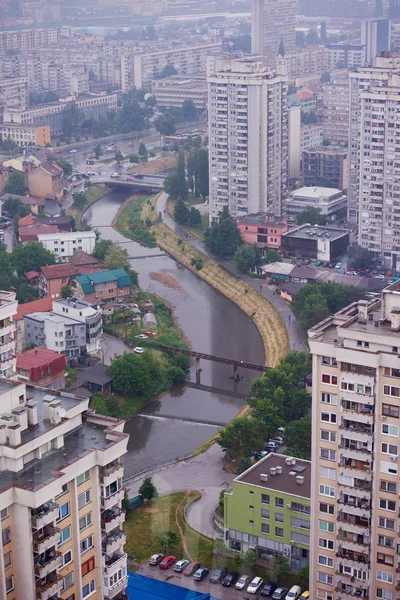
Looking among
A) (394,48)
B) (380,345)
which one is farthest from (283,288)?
(394,48)

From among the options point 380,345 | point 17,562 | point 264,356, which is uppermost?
point 380,345

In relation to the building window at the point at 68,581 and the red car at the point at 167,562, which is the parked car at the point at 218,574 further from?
the building window at the point at 68,581


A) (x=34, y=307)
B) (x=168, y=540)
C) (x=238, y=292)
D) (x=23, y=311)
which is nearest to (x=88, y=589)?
(x=168, y=540)

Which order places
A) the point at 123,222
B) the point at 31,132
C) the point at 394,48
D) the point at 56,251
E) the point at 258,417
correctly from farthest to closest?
the point at 394,48, the point at 31,132, the point at 123,222, the point at 56,251, the point at 258,417

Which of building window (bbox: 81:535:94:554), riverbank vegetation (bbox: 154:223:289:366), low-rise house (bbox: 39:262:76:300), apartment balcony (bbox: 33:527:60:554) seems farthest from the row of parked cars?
low-rise house (bbox: 39:262:76:300)

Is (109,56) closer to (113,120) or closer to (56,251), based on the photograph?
(113,120)

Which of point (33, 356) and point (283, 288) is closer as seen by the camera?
point (33, 356)
